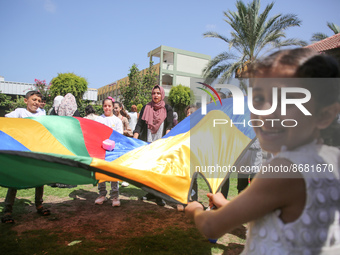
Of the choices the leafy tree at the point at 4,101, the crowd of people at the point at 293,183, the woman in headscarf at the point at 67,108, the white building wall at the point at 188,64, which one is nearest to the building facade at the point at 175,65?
the white building wall at the point at 188,64

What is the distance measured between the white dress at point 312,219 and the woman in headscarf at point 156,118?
4.05 metres

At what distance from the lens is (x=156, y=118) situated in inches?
191

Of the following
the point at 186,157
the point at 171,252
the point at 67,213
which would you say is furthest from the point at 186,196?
the point at 67,213

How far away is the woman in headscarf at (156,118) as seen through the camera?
485 centimetres

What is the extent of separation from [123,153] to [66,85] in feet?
55.6

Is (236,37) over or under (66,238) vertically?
over

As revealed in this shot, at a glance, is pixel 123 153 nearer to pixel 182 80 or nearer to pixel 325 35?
pixel 325 35

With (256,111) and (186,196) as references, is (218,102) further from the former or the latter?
(256,111)

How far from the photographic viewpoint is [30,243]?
113 inches

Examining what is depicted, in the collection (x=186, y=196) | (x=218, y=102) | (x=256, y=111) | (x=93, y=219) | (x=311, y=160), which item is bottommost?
(x=93, y=219)

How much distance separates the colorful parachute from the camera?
1.83m

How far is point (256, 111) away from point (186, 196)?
1.25 metres

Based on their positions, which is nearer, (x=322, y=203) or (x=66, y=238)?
(x=322, y=203)

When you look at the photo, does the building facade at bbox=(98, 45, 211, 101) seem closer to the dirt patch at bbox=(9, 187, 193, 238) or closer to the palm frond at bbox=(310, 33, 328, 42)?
the palm frond at bbox=(310, 33, 328, 42)
